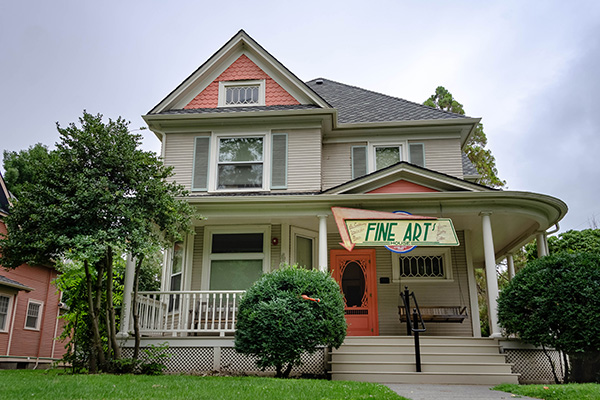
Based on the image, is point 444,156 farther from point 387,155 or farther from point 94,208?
point 94,208

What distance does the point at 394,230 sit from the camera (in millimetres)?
9625

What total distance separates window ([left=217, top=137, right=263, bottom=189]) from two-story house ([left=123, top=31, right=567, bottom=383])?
27mm

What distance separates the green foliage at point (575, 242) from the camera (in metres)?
15.0

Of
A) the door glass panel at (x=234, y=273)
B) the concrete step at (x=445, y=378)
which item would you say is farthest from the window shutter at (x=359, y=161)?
the concrete step at (x=445, y=378)

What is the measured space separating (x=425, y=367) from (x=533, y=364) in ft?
6.72

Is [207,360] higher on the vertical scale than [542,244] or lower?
lower

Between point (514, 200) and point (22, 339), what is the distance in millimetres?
17398

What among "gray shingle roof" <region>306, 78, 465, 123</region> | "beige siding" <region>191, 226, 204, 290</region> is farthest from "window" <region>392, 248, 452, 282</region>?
"beige siding" <region>191, 226, 204, 290</region>

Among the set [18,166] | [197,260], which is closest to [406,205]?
[197,260]

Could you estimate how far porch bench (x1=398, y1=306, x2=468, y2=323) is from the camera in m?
10.6

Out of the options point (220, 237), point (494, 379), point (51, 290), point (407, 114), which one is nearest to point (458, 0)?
point (407, 114)

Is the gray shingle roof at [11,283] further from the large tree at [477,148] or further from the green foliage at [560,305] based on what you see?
the large tree at [477,148]

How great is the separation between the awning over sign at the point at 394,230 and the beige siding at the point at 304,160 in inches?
84.6

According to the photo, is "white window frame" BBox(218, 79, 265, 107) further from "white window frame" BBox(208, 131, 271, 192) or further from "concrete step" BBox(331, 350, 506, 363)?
"concrete step" BBox(331, 350, 506, 363)
